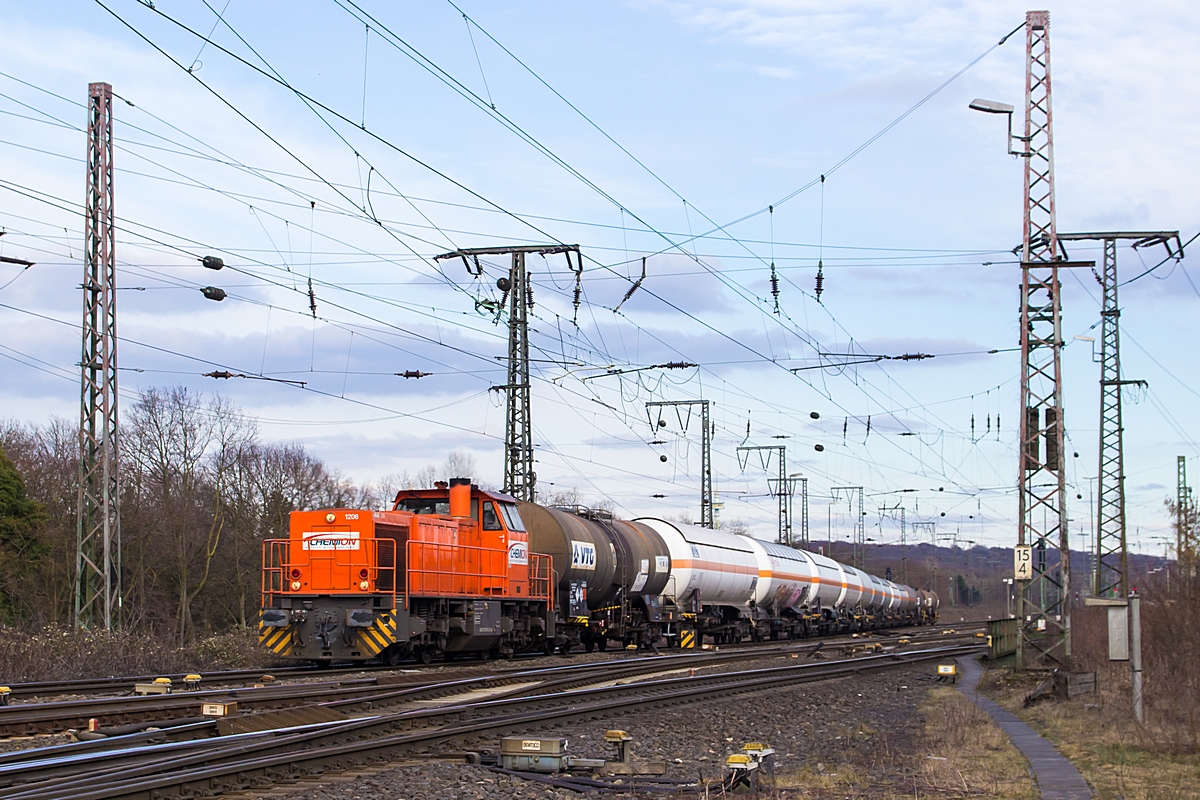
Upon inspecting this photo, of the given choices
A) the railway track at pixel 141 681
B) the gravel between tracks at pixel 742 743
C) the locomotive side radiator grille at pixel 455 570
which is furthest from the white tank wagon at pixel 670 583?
the gravel between tracks at pixel 742 743

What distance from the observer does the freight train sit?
21.8m

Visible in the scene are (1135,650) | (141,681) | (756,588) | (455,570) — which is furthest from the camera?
(756,588)

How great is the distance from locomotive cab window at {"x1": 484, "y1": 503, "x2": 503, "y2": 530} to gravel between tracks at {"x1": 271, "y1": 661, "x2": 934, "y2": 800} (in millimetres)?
7359

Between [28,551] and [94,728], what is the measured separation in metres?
33.8

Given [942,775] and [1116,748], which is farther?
[1116,748]

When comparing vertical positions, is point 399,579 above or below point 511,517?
below

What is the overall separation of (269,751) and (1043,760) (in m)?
7.92

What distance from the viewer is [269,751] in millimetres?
10859

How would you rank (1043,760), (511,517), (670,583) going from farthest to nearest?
(670,583) → (511,517) → (1043,760)

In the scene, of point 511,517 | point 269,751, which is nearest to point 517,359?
point 511,517

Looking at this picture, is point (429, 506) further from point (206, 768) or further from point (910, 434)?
point (910, 434)

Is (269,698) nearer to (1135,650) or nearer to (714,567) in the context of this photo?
(1135,650)

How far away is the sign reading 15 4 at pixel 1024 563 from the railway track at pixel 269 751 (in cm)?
811

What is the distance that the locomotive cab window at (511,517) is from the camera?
83.9 feet
